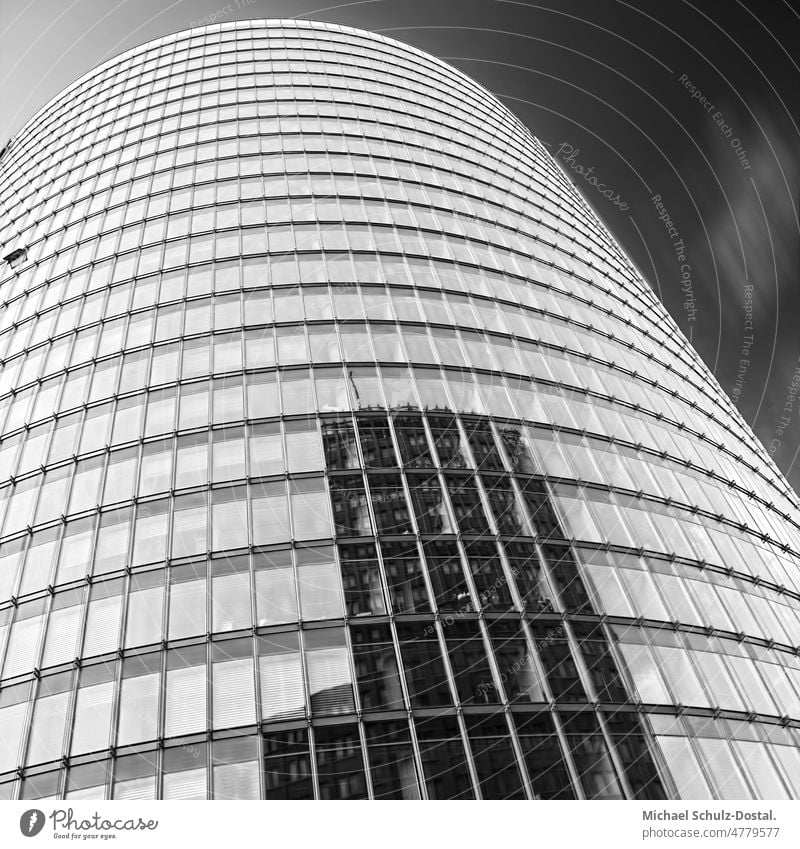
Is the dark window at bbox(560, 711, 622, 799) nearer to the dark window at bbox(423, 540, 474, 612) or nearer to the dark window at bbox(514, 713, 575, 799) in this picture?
the dark window at bbox(514, 713, 575, 799)

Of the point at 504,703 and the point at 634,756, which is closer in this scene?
the point at 634,756

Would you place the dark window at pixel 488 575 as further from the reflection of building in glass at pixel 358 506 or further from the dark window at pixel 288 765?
the dark window at pixel 288 765

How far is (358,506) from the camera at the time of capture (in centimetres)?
2292

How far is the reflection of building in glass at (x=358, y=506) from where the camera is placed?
61.8ft

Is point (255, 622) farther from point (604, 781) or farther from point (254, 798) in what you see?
point (604, 781)

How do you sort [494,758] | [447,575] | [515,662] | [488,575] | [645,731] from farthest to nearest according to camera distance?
[488,575] < [447,575] < [515,662] < [645,731] < [494,758]

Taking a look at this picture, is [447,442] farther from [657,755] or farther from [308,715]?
[657,755]

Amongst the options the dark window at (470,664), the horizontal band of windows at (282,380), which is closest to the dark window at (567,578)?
the dark window at (470,664)

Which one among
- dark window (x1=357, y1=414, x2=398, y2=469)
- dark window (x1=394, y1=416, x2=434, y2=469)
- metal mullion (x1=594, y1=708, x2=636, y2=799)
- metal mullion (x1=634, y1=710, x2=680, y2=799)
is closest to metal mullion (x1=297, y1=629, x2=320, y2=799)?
dark window (x1=357, y1=414, x2=398, y2=469)

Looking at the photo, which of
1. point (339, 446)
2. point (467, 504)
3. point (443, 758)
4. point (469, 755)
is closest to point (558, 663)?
point (469, 755)

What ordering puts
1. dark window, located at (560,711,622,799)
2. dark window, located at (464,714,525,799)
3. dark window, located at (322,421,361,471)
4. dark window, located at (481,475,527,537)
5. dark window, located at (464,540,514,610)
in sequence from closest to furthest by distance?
dark window, located at (464,714,525,799) → dark window, located at (560,711,622,799) → dark window, located at (464,540,514,610) → dark window, located at (481,475,527,537) → dark window, located at (322,421,361,471)

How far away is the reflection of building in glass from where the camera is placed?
18.8 m

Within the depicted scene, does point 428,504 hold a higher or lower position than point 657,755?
higher

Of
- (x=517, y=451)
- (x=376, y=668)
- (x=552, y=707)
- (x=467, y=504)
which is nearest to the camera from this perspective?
(x=552, y=707)
